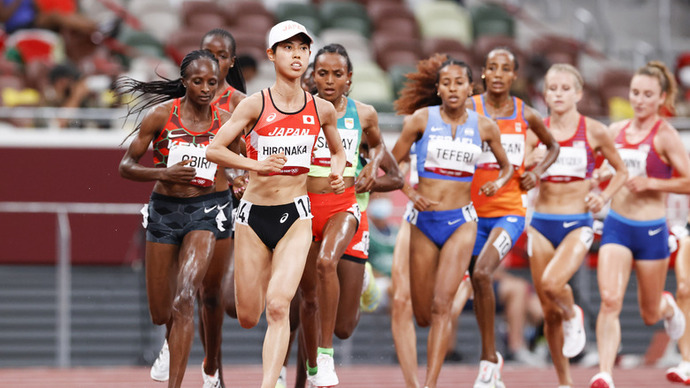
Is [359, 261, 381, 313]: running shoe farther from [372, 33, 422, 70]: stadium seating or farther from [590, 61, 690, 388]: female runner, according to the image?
[372, 33, 422, 70]: stadium seating

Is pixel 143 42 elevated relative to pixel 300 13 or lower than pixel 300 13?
lower

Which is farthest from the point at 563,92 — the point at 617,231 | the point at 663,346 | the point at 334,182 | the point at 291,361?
the point at 291,361

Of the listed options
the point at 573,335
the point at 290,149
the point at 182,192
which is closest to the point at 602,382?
the point at 573,335

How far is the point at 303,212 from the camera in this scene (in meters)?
7.48

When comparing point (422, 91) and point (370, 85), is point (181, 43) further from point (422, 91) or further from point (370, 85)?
point (422, 91)

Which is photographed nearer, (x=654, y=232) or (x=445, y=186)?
(x=445, y=186)

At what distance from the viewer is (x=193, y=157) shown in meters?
7.98

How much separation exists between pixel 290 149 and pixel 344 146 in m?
1.12

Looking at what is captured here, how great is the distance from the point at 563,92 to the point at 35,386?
224 inches

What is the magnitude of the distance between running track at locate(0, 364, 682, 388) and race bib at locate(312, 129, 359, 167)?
10.2ft

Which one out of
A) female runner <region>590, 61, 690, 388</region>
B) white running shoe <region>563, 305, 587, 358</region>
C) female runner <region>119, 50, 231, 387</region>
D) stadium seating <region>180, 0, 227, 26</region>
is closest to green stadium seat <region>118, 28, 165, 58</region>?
stadium seating <region>180, 0, 227, 26</region>

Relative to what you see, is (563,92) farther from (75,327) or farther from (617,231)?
(75,327)

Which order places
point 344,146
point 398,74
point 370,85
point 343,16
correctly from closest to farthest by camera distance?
point 344,146 → point 370,85 → point 398,74 → point 343,16

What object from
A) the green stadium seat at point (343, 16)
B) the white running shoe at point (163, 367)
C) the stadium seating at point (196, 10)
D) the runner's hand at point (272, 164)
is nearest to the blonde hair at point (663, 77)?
the runner's hand at point (272, 164)
